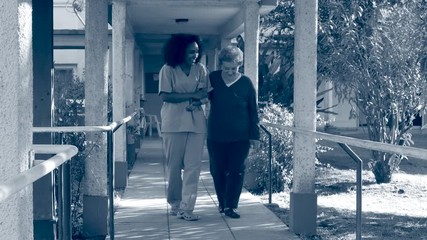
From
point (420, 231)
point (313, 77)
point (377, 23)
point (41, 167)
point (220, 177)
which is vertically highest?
point (377, 23)

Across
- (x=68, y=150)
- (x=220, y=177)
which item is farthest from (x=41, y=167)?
(x=220, y=177)

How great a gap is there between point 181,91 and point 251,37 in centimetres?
372

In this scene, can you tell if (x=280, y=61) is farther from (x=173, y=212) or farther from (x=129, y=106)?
(x=173, y=212)

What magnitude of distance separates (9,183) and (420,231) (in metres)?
6.40

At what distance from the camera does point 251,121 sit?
7086 mm

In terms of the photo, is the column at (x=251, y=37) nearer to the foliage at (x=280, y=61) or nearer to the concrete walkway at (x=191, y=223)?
the concrete walkway at (x=191, y=223)

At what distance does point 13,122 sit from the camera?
3.22 metres

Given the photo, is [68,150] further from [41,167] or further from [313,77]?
[313,77]

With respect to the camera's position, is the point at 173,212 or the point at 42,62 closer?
the point at 42,62

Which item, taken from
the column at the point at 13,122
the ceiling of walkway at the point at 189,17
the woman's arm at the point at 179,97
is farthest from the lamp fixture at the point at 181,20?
the column at the point at 13,122

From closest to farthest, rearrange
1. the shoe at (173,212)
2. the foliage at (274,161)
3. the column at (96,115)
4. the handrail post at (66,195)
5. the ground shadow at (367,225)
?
the handrail post at (66,195), the column at (96,115), the shoe at (173,212), the ground shadow at (367,225), the foliage at (274,161)

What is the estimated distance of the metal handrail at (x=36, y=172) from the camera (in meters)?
2.33

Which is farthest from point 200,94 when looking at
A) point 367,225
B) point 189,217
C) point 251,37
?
point 251,37

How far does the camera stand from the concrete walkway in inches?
254
